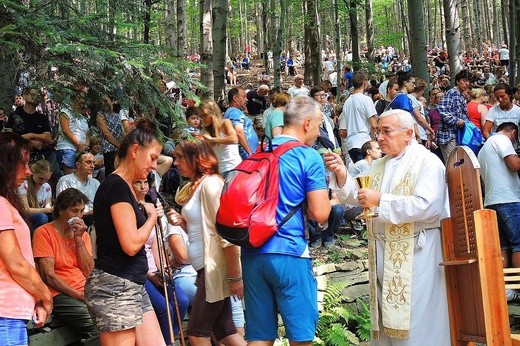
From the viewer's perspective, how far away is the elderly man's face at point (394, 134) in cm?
527

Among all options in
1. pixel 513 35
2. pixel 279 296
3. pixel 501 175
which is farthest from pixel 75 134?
pixel 513 35

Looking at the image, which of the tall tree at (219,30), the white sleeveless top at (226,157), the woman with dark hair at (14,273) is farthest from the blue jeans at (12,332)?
the tall tree at (219,30)

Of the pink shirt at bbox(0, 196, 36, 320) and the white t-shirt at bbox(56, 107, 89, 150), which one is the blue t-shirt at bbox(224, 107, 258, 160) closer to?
the white t-shirt at bbox(56, 107, 89, 150)

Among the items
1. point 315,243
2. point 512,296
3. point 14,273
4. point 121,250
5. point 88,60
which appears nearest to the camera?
point 14,273

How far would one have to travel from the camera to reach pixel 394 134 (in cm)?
530

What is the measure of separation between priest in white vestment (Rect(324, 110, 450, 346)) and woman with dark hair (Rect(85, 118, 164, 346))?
1.38 metres

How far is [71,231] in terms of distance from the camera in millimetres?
6004

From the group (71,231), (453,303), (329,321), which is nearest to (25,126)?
(71,231)

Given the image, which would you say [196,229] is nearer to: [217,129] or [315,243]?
[217,129]

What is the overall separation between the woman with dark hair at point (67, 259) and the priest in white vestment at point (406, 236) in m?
2.22

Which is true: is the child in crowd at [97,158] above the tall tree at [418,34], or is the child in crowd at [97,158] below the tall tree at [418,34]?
below

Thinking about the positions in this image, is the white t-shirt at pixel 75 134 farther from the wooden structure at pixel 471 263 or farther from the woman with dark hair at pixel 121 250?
the wooden structure at pixel 471 263

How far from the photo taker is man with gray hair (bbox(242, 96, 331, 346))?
4434mm

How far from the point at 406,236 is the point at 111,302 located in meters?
2.21
